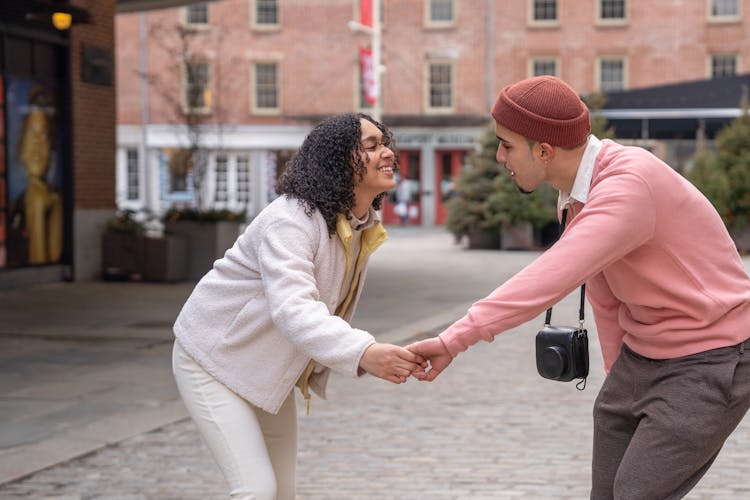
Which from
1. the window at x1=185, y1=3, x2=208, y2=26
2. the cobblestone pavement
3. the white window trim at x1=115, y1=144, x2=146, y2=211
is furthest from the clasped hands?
the white window trim at x1=115, y1=144, x2=146, y2=211

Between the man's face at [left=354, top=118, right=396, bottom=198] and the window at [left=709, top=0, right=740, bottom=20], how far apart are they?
39984 millimetres

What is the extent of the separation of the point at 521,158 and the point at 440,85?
40324mm

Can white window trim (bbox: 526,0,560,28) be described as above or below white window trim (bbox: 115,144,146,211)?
above

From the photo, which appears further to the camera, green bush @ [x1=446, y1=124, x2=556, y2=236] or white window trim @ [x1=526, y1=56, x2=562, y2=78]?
white window trim @ [x1=526, y1=56, x2=562, y2=78]

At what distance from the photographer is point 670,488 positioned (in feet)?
10.3

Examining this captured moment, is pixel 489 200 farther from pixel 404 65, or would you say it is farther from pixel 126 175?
pixel 126 175

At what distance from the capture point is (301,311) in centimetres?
342

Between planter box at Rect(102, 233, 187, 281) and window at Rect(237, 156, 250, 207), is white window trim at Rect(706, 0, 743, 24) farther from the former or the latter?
planter box at Rect(102, 233, 187, 281)

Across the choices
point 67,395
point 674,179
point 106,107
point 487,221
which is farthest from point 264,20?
point 674,179

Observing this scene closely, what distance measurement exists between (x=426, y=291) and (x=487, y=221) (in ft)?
33.0

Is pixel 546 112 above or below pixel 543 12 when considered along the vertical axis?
below

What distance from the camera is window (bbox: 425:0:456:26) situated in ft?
141

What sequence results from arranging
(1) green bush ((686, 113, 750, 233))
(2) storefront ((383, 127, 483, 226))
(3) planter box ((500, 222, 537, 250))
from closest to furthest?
(1) green bush ((686, 113, 750, 233)) → (3) planter box ((500, 222, 537, 250)) → (2) storefront ((383, 127, 483, 226))

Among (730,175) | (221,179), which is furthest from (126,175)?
(730,175)
